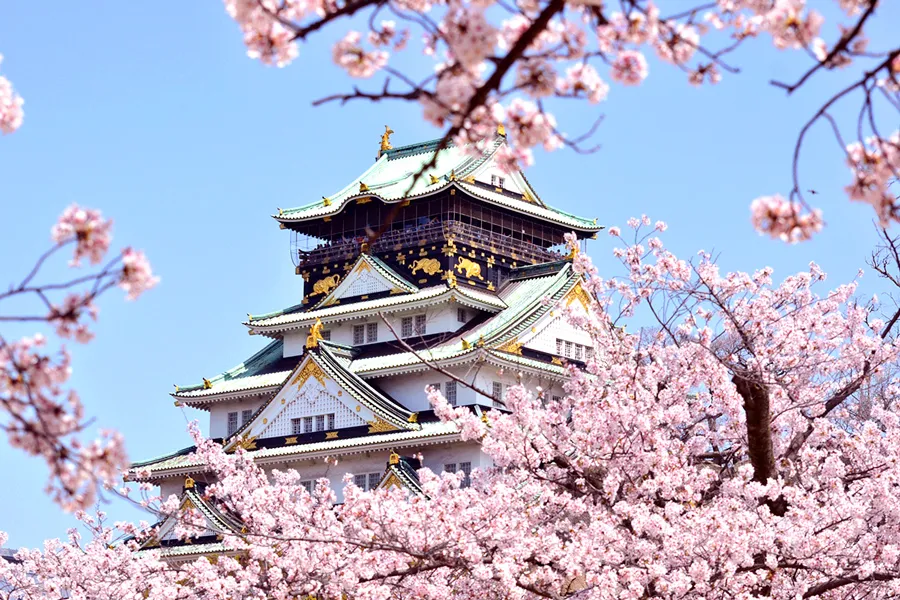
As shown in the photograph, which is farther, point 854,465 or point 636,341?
point 636,341

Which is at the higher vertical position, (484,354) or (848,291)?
(484,354)

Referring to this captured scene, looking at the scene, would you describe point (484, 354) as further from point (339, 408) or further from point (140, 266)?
point (140, 266)

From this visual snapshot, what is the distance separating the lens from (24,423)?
7.18 m

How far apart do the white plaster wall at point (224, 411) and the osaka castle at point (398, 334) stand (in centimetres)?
7

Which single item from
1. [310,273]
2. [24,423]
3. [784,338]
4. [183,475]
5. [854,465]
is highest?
[310,273]

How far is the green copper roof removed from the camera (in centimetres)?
4762

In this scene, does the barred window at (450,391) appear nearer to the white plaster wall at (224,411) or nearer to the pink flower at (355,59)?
the white plaster wall at (224,411)

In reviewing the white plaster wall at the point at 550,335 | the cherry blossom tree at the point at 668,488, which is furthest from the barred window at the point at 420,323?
the cherry blossom tree at the point at 668,488

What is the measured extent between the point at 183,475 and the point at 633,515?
3159 cm

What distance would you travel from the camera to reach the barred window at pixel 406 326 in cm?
4653

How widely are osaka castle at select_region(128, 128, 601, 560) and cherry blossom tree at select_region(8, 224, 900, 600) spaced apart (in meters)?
17.7

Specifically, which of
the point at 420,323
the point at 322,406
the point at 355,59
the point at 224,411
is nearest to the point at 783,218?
the point at 355,59

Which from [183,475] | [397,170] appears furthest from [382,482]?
[397,170]

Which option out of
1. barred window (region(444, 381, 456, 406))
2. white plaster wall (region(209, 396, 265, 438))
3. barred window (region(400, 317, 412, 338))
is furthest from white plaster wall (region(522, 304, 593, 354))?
white plaster wall (region(209, 396, 265, 438))
